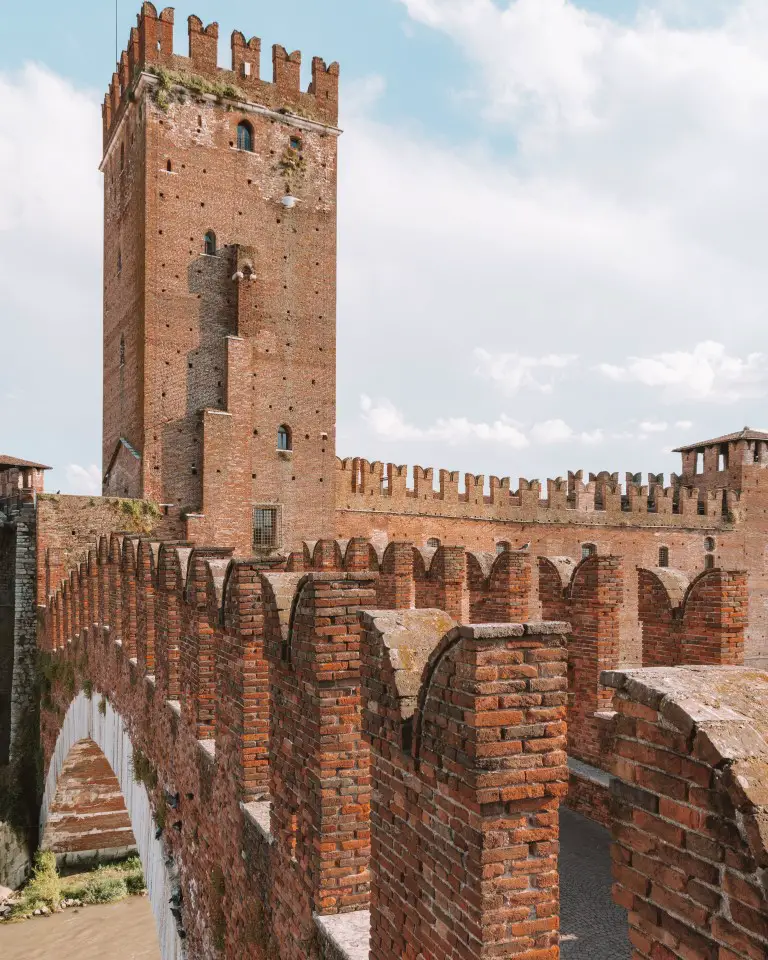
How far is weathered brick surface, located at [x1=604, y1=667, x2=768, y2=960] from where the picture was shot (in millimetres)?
1608

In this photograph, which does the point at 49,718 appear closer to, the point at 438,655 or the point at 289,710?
the point at 289,710

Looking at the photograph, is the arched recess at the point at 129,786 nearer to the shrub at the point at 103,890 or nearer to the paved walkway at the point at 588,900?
the shrub at the point at 103,890

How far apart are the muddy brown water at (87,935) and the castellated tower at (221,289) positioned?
922 cm

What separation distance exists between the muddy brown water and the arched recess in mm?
2379

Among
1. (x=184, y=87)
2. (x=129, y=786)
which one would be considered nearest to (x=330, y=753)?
(x=129, y=786)

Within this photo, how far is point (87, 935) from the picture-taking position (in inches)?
625

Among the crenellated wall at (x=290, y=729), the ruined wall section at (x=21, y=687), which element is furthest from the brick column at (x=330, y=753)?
the ruined wall section at (x=21, y=687)

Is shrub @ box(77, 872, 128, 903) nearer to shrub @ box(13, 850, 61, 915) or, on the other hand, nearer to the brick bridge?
shrub @ box(13, 850, 61, 915)

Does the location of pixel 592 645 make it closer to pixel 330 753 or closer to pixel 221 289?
pixel 330 753

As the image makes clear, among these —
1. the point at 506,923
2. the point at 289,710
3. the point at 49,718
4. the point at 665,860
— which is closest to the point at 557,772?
the point at 506,923

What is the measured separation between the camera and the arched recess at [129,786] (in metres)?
7.43

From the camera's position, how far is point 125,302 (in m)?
24.3

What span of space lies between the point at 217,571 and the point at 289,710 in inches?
67.5


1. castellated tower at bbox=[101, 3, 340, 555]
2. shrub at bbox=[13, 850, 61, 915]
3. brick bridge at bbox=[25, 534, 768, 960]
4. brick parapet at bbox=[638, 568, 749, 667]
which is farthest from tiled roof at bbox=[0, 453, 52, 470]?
brick parapet at bbox=[638, 568, 749, 667]
